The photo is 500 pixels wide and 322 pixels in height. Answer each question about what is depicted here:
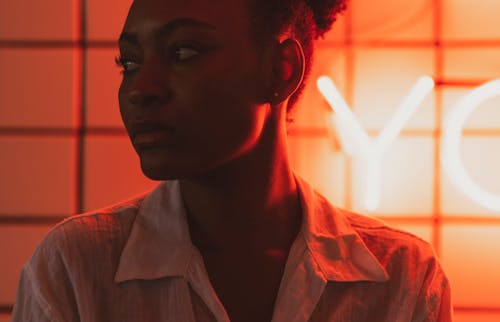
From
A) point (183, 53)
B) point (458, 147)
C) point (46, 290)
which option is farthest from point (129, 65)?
point (458, 147)

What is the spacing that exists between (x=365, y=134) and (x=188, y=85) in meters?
1.12

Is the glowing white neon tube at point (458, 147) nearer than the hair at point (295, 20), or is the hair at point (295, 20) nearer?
the hair at point (295, 20)

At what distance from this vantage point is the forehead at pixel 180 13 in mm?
1003

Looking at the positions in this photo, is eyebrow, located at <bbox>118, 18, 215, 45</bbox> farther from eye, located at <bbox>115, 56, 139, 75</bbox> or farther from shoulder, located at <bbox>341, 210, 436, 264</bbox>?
shoulder, located at <bbox>341, 210, 436, 264</bbox>

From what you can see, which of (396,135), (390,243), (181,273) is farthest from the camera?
(396,135)

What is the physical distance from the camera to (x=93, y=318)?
3.39ft

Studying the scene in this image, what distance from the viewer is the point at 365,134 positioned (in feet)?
6.62

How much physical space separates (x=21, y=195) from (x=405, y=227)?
118 centimetres

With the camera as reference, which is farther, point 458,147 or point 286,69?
point 458,147

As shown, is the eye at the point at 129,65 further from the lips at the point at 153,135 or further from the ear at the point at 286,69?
the ear at the point at 286,69

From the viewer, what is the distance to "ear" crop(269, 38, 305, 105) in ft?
3.62

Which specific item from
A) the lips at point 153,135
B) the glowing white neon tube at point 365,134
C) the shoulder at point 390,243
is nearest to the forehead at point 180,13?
the lips at point 153,135

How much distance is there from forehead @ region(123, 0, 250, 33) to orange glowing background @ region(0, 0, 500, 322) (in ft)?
3.62

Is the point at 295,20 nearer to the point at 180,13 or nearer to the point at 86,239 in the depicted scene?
Answer: the point at 180,13
